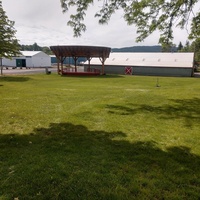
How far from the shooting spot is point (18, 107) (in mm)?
10375

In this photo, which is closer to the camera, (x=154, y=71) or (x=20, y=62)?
(x=154, y=71)

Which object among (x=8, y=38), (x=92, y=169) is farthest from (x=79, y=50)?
(x=92, y=169)

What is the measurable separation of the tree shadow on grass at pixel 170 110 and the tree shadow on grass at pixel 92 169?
3480 mm

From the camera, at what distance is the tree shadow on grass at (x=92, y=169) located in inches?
149

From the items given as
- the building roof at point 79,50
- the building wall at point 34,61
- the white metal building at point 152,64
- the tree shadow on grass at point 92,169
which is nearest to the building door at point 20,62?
the building wall at point 34,61

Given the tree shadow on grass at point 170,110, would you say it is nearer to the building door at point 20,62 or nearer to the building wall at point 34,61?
the building wall at point 34,61

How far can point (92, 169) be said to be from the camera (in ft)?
15.1

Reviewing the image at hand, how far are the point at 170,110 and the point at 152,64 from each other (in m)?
35.9

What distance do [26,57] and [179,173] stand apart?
6444 centimetres

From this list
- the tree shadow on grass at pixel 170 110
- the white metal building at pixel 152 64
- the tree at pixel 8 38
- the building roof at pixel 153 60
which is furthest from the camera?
the building roof at pixel 153 60

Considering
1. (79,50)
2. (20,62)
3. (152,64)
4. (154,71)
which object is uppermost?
(79,50)

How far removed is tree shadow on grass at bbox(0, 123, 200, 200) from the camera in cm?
379

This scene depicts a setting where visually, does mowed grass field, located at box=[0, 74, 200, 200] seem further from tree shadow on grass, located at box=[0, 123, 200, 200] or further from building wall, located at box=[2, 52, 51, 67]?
building wall, located at box=[2, 52, 51, 67]

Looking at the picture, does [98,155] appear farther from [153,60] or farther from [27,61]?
[27,61]
